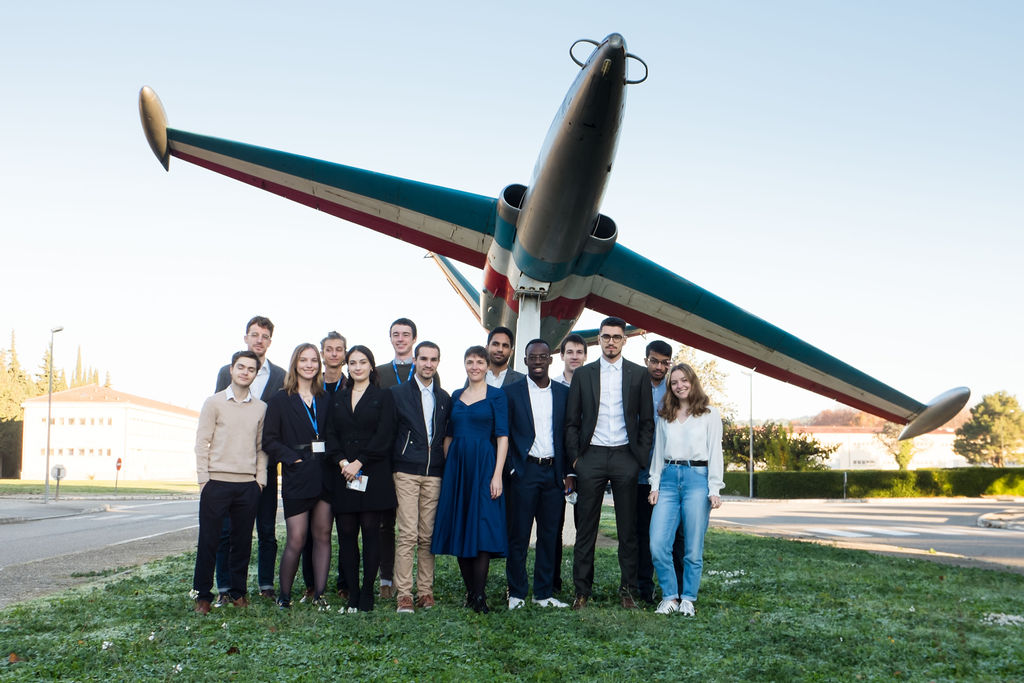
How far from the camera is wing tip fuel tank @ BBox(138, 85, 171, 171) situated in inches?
349

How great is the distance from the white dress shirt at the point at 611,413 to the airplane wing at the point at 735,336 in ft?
12.2

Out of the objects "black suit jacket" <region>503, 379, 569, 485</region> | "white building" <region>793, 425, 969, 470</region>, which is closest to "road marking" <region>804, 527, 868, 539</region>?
"black suit jacket" <region>503, 379, 569, 485</region>

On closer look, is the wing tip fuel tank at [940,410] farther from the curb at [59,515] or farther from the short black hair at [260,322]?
the curb at [59,515]

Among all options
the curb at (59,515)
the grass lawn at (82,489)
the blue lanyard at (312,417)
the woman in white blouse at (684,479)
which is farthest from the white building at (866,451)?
the blue lanyard at (312,417)

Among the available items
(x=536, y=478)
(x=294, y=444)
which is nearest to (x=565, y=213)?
(x=536, y=478)

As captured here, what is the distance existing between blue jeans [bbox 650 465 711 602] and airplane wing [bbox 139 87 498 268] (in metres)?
4.61

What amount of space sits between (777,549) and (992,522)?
11.1m

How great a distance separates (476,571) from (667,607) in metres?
1.42

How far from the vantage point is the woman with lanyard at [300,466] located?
17.2ft

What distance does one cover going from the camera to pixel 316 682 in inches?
136

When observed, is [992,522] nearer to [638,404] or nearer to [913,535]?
[913,535]

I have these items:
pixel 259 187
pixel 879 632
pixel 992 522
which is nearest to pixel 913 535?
pixel 992 522

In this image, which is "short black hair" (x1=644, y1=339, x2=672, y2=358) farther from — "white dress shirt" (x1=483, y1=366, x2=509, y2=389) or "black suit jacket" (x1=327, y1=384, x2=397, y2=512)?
"black suit jacket" (x1=327, y1=384, x2=397, y2=512)

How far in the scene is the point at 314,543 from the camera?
543 centimetres
